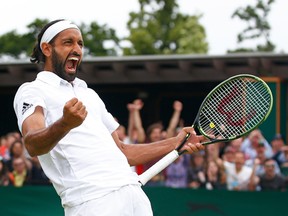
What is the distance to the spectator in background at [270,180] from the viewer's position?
38.8ft

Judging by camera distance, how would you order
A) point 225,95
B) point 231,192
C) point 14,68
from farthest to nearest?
point 14,68
point 231,192
point 225,95

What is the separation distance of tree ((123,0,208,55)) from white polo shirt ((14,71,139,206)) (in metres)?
34.3

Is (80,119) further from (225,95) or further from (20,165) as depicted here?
(20,165)

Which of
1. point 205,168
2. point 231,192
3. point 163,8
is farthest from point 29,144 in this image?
point 163,8

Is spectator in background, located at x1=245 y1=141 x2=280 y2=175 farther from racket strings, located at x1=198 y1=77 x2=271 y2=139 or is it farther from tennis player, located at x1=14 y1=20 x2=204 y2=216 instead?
tennis player, located at x1=14 y1=20 x2=204 y2=216

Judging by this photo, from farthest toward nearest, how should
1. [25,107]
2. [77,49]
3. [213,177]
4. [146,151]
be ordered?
[213,177] → [146,151] → [77,49] → [25,107]

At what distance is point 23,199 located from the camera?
10586 millimetres

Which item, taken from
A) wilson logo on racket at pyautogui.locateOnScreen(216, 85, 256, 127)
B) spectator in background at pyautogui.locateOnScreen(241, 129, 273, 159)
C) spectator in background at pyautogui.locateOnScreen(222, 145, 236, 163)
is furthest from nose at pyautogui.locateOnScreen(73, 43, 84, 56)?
spectator in background at pyautogui.locateOnScreen(241, 129, 273, 159)

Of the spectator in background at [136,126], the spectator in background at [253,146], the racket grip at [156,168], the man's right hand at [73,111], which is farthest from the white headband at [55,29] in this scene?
the spectator in background at [253,146]

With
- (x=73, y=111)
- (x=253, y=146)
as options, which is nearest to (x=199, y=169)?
(x=253, y=146)

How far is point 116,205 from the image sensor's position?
5.48m

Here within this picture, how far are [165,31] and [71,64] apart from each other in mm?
35860

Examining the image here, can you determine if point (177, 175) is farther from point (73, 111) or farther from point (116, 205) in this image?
point (73, 111)

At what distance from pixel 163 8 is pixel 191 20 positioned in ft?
4.64
